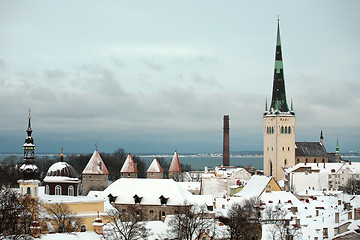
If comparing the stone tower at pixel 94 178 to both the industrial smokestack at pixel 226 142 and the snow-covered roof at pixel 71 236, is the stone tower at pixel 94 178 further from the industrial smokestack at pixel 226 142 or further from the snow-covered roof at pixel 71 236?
the industrial smokestack at pixel 226 142

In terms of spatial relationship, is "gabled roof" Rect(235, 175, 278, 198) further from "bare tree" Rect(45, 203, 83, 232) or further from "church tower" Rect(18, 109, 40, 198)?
"church tower" Rect(18, 109, 40, 198)

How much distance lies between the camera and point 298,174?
84812 millimetres

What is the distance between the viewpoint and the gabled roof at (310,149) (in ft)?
346

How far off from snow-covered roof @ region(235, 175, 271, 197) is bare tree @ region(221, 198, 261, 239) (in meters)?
11.7

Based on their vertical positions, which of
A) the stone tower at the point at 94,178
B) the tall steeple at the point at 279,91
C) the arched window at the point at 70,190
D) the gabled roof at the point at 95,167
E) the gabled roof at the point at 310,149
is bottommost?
the arched window at the point at 70,190

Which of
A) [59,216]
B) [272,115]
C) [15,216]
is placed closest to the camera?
[15,216]

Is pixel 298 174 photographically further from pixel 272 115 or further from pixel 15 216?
pixel 15 216

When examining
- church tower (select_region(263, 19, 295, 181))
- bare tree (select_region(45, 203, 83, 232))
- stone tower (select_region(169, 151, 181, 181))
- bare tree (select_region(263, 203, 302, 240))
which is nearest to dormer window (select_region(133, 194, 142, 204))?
bare tree (select_region(45, 203, 83, 232))

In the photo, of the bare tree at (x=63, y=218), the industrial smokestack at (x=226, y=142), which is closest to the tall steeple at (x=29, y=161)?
the bare tree at (x=63, y=218)

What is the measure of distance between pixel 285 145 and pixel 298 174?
16073mm

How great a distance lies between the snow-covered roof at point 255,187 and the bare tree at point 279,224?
9.07 meters

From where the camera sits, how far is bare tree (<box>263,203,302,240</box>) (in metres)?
43.2

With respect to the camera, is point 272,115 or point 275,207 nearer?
point 275,207

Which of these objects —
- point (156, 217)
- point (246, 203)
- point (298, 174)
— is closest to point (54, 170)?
point (156, 217)
